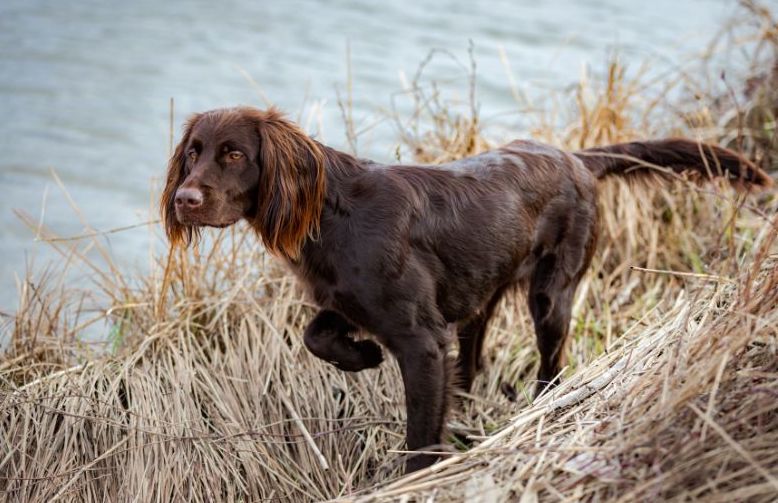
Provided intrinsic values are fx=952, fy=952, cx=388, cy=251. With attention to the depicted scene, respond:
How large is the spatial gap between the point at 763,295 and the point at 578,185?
1.06m

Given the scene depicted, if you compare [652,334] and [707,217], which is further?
[707,217]

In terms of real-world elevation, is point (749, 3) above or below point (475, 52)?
above

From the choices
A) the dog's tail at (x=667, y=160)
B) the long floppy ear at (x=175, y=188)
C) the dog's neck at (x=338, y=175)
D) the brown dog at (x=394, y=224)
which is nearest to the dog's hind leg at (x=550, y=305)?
the brown dog at (x=394, y=224)

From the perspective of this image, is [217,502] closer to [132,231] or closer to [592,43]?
[132,231]

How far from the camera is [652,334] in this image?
3.10 m

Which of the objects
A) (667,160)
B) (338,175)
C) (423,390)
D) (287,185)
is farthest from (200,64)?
(423,390)

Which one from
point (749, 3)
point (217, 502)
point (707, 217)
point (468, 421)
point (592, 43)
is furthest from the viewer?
point (592, 43)

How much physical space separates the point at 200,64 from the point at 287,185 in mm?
6685

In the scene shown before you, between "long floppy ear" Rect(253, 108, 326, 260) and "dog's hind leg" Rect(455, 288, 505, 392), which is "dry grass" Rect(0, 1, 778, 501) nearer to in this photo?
"dog's hind leg" Rect(455, 288, 505, 392)

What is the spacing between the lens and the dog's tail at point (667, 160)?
140 inches

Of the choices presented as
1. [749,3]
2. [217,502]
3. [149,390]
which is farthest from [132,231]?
[749,3]

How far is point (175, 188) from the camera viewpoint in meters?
3.02

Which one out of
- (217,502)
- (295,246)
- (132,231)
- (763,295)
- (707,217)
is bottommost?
(132,231)

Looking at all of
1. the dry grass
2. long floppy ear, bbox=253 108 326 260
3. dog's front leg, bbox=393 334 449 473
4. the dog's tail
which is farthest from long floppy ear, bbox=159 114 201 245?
the dog's tail
